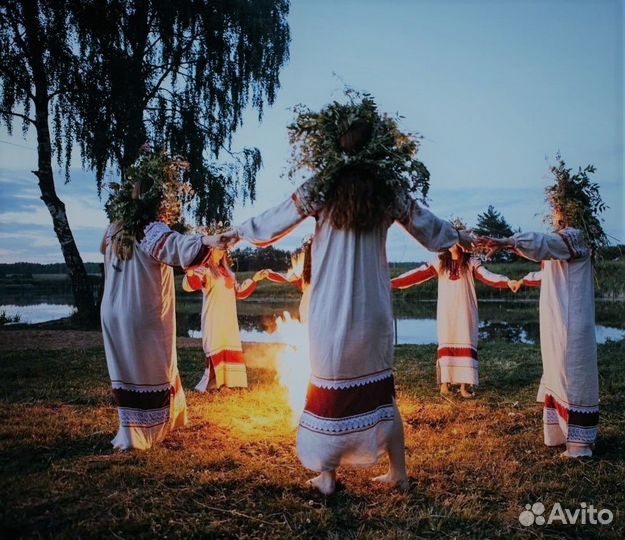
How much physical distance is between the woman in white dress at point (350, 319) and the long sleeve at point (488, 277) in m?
4.06

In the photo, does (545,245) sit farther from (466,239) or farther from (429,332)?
(429,332)

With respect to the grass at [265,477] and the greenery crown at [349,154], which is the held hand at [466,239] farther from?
the grass at [265,477]

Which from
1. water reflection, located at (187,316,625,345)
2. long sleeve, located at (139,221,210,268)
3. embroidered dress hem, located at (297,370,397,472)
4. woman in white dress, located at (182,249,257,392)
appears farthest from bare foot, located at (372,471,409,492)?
water reflection, located at (187,316,625,345)

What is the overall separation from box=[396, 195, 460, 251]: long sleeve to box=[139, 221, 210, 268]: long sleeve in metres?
1.70

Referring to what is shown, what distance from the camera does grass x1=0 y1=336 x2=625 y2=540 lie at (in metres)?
3.64

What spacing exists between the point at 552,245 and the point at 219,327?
4.78 metres

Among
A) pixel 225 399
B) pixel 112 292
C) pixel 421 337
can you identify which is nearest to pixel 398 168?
pixel 112 292

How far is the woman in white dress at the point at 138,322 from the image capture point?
5102mm

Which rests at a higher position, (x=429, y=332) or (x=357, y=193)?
(x=357, y=193)

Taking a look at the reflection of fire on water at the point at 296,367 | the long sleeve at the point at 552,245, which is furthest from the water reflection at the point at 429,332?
the long sleeve at the point at 552,245

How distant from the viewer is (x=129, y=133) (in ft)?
50.0

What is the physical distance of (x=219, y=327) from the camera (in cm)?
816

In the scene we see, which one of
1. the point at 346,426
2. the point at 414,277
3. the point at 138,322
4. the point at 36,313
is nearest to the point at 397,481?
the point at 346,426

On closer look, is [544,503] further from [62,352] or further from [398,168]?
[62,352]
